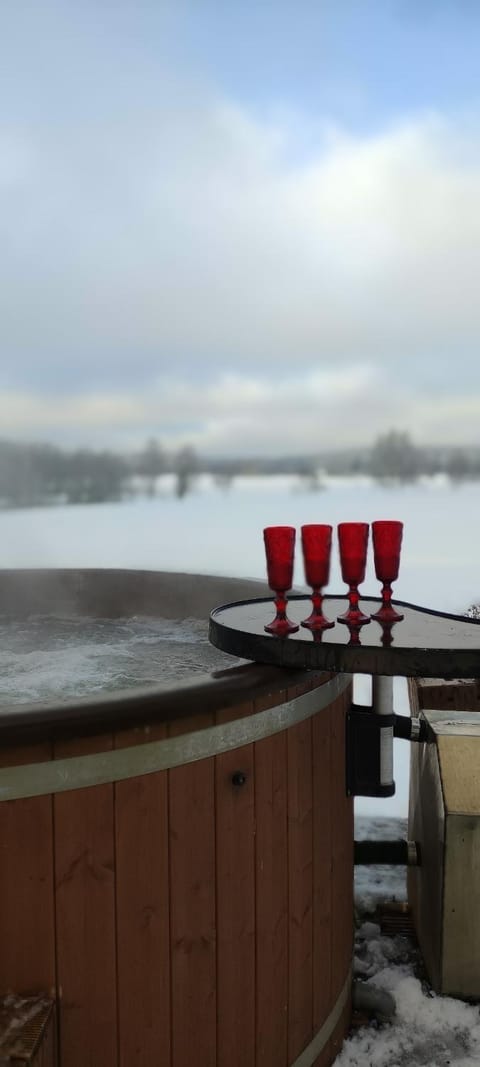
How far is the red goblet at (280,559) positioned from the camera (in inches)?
64.4

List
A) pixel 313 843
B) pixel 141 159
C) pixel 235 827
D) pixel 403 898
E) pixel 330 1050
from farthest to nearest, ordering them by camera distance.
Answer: pixel 141 159 → pixel 403 898 → pixel 330 1050 → pixel 313 843 → pixel 235 827

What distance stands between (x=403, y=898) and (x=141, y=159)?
5.60 m

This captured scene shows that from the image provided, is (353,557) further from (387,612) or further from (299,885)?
(299,885)

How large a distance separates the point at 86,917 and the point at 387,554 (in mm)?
948

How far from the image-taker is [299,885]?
1.56 metres

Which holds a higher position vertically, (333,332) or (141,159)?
(141,159)

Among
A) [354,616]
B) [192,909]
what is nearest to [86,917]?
[192,909]

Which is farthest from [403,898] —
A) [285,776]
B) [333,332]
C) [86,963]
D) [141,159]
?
[141,159]

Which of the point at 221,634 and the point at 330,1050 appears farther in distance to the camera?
the point at 330,1050

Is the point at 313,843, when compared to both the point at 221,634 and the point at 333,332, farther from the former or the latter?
the point at 333,332

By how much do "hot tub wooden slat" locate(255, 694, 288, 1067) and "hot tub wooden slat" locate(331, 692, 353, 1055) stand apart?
0.76ft

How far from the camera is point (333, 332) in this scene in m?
6.20

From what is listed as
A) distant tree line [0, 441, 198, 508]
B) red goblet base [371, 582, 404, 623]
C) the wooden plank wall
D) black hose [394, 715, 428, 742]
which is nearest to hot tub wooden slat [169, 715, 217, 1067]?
the wooden plank wall

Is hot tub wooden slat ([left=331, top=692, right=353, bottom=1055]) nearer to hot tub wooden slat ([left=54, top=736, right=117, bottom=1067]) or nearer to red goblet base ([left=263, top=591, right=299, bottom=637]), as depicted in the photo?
red goblet base ([left=263, top=591, right=299, bottom=637])
